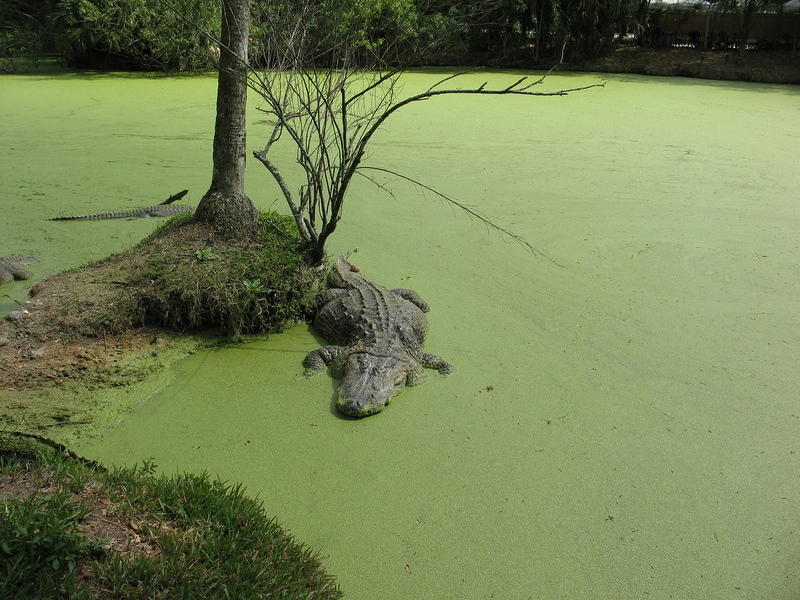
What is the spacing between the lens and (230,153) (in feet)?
10.7

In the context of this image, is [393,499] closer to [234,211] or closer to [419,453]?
[419,453]

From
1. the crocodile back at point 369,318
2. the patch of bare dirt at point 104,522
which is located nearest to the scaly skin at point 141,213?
the crocodile back at point 369,318

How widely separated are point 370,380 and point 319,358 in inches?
14.3

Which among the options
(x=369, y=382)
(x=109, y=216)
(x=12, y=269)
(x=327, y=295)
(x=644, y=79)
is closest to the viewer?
(x=369, y=382)

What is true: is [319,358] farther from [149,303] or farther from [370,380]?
[149,303]

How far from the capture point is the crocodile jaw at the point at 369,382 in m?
2.44

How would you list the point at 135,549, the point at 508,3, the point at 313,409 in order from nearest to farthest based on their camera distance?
1. the point at 135,549
2. the point at 313,409
3. the point at 508,3

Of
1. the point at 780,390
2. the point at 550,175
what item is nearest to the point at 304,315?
the point at 780,390

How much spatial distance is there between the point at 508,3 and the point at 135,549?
1127cm

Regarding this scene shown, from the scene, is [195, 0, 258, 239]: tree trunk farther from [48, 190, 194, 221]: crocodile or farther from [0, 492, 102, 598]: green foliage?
[0, 492, 102, 598]: green foliage

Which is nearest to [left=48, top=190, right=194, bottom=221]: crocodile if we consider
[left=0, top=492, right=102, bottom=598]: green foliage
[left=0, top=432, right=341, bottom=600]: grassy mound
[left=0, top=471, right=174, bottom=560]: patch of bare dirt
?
[left=0, top=432, right=341, bottom=600]: grassy mound

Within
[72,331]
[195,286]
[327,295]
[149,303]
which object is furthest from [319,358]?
[72,331]

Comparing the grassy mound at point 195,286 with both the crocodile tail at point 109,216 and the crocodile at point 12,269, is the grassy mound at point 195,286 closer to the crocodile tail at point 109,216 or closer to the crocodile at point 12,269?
the crocodile at point 12,269

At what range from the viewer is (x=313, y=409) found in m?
2.49
